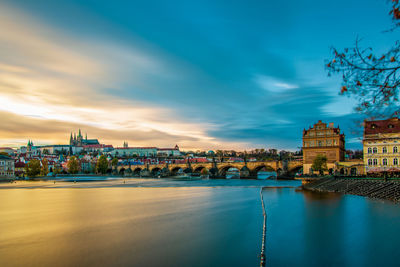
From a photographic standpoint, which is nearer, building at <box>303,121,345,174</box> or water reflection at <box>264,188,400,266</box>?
water reflection at <box>264,188,400,266</box>

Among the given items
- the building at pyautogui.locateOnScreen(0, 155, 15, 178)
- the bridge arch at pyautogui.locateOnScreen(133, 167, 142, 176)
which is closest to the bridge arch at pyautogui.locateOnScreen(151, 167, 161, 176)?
the bridge arch at pyautogui.locateOnScreen(133, 167, 142, 176)

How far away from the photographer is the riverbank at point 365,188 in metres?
25.5

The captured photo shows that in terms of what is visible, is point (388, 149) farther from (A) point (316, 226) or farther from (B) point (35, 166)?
(B) point (35, 166)

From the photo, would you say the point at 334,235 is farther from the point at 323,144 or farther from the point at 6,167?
the point at 6,167

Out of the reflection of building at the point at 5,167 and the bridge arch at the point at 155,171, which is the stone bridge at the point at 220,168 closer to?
the bridge arch at the point at 155,171

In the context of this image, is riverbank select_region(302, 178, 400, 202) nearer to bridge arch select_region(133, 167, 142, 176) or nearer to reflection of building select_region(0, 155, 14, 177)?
reflection of building select_region(0, 155, 14, 177)

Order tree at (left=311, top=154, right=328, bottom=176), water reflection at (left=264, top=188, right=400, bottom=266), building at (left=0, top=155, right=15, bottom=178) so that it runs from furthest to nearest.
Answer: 1. building at (left=0, top=155, right=15, bottom=178)
2. tree at (left=311, top=154, right=328, bottom=176)
3. water reflection at (left=264, top=188, right=400, bottom=266)

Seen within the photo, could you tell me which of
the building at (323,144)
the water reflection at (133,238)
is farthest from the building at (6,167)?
the building at (323,144)

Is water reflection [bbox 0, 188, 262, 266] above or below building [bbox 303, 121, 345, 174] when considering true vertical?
below

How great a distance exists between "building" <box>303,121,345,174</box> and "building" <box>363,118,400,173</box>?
963cm

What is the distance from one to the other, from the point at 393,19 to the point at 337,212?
700 inches

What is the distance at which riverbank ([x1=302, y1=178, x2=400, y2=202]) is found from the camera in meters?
25.5

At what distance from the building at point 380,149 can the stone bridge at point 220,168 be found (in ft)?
62.0

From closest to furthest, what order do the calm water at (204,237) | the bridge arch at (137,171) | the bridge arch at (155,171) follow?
the calm water at (204,237) → the bridge arch at (155,171) → the bridge arch at (137,171)
